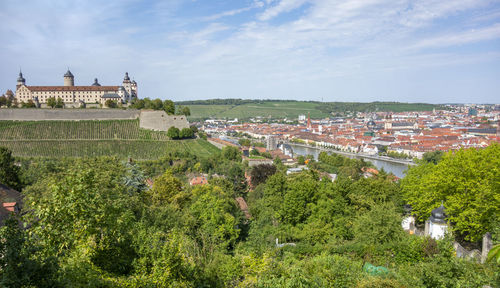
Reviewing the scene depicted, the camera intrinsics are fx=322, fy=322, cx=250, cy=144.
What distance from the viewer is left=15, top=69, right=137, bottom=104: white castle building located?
56281 mm

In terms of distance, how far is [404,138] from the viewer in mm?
87312

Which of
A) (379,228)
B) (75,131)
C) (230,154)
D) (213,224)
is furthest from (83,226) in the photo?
(75,131)

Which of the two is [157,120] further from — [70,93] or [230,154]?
[70,93]

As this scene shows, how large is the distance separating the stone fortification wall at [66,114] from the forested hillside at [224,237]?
24942mm

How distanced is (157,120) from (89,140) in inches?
395

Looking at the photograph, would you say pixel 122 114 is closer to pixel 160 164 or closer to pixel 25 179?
pixel 160 164

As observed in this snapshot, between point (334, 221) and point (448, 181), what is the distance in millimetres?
5638

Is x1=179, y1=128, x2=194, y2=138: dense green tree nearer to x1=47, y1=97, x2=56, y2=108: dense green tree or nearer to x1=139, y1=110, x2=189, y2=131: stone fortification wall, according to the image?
x1=139, y1=110, x2=189, y2=131: stone fortification wall

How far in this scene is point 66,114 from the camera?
48000 millimetres

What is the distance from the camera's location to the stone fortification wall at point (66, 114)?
46.7m

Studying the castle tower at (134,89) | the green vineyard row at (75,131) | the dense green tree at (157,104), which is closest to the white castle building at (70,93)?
the castle tower at (134,89)

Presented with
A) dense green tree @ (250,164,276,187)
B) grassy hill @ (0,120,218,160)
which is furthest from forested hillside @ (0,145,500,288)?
grassy hill @ (0,120,218,160)

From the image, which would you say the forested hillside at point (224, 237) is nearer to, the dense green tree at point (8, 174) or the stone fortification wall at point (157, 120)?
the dense green tree at point (8, 174)

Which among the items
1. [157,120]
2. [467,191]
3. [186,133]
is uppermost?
[157,120]
